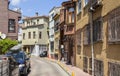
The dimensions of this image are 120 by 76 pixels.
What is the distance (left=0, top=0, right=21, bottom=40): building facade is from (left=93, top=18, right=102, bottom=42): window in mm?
19830

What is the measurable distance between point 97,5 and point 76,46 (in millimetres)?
13212

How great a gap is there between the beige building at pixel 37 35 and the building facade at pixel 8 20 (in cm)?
3144

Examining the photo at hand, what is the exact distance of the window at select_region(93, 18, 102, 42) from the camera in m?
20.9

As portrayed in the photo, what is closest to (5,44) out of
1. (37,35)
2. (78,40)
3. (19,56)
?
(78,40)

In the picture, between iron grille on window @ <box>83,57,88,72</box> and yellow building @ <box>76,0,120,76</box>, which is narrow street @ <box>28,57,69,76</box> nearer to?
iron grille on window @ <box>83,57,88,72</box>

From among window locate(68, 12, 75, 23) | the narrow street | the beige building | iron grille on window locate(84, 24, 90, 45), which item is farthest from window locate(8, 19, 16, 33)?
the beige building

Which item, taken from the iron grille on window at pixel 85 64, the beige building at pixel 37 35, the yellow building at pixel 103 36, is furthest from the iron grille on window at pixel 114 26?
the beige building at pixel 37 35

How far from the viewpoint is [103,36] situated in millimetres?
19594

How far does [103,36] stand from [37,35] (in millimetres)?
55605

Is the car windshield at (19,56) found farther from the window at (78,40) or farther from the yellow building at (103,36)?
the window at (78,40)

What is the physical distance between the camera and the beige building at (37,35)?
74938 mm

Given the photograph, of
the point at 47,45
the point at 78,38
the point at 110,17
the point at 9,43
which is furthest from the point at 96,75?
the point at 47,45

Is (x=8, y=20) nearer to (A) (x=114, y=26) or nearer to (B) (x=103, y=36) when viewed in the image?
(B) (x=103, y=36)

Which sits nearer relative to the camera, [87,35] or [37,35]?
[87,35]
